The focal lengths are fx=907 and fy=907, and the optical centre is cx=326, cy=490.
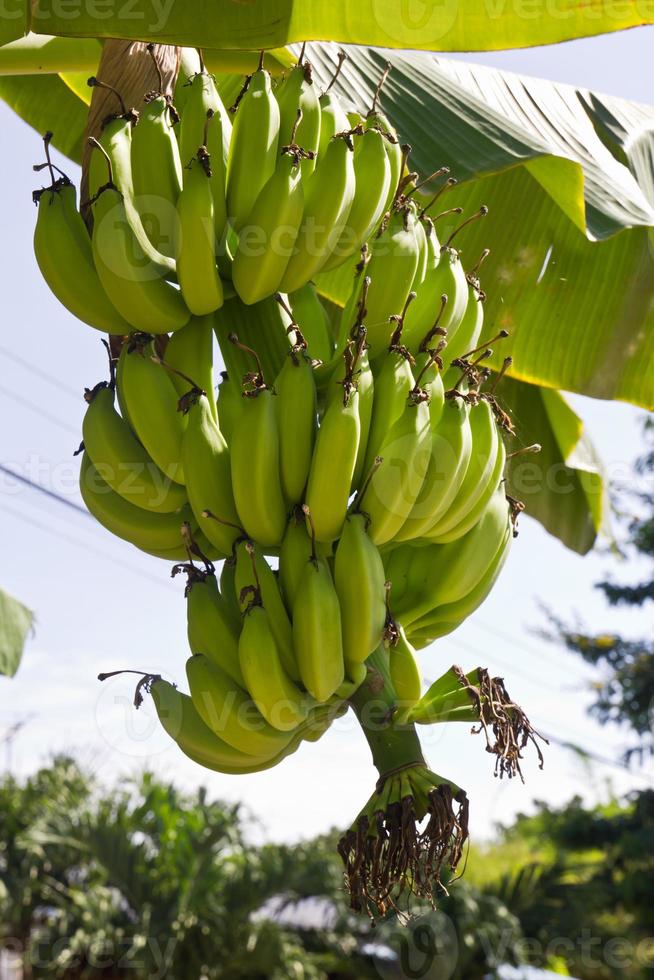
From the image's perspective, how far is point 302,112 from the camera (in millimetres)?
1162

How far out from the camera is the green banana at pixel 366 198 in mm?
1160

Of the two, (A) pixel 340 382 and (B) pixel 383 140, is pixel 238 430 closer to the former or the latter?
(A) pixel 340 382

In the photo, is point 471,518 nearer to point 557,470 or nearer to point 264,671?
point 264,671

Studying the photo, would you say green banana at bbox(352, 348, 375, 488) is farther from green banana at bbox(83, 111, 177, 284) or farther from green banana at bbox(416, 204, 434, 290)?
green banana at bbox(83, 111, 177, 284)

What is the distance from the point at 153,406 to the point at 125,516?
0.56ft

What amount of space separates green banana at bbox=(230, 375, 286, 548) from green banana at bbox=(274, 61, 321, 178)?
0.33 metres

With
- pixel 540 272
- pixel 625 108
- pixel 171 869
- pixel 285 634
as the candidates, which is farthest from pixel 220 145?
pixel 171 869

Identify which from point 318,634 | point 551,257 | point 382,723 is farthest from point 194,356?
point 551,257

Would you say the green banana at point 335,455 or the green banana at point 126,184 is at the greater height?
the green banana at point 126,184

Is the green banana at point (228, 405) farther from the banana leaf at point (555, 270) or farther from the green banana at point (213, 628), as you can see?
the banana leaf at point (555, 270)

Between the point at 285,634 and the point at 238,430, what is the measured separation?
240mm

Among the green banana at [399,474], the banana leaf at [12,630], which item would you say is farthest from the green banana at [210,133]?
the banana leaf at [12,630]

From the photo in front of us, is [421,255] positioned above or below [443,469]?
above

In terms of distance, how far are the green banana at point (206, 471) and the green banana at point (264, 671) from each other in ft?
0.40
